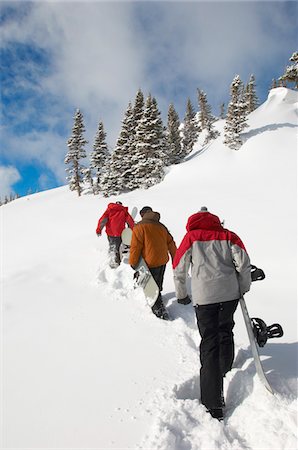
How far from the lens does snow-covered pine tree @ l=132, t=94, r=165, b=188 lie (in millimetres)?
33522

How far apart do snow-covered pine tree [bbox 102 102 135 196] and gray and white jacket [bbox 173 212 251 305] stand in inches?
1312

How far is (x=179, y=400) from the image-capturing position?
3.20 meters

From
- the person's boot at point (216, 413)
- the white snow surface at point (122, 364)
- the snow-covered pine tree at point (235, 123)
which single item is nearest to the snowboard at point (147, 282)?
the white snow surface at point (122, 364)

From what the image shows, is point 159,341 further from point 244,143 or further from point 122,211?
point 244,143

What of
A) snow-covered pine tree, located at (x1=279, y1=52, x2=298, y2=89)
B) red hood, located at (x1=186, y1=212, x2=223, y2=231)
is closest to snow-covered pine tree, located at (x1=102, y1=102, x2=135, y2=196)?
snow-covered pine tree, located at (x1=279, y1=52, x2=298, y2=89)

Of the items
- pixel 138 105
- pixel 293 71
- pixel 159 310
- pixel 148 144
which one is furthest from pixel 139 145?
pixel 159 310

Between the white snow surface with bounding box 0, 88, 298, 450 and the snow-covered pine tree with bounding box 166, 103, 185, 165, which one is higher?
the snow-covered pine tree with bounding box 166, 103, 185, 165

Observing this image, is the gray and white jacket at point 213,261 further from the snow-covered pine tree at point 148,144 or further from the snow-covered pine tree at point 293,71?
the snow-covered pine tree at point 148,144

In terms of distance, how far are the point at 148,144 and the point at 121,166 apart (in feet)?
20.2

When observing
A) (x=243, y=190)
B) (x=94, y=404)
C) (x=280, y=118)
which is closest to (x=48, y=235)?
(x=243, y=190)

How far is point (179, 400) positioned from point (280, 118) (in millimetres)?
38935

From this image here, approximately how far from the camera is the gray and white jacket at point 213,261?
11.3ft

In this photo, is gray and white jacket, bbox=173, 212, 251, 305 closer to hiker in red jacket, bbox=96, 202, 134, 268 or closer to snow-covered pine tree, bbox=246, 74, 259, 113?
hiker in red jacket, bbox=96, 202, 134, 268

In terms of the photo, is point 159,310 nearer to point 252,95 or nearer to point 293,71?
point 293,71
